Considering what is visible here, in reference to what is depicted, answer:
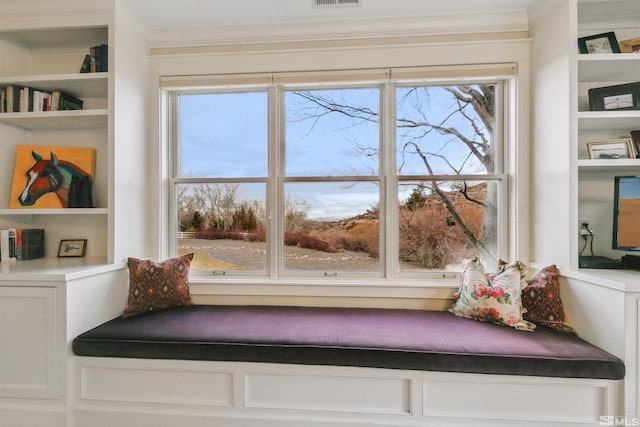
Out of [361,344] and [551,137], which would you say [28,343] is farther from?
[551,137]

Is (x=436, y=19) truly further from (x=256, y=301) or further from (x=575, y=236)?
(x=256, y=301)

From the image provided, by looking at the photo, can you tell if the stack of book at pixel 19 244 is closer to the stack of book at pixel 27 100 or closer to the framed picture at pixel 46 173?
the framed picture at pixel 46 173

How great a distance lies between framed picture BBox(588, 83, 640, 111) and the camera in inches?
67.7

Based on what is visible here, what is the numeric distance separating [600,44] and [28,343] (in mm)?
3724

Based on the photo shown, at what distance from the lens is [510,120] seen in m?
2.07

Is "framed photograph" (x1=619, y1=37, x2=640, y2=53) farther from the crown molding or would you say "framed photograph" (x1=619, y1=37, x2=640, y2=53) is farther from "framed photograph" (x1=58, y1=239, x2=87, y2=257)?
"framed photograph" (x1=58, y1=239, x2=87, y2=257)

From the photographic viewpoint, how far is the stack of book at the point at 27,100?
1.92 metres

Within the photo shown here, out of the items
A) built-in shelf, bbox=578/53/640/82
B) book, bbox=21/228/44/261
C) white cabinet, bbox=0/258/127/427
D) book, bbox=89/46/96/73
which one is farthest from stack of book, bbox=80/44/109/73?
built-in shelf, bbox=578/53/640/82

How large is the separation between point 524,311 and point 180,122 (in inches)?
107

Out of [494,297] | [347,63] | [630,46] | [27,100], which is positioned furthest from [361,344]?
[27,100]

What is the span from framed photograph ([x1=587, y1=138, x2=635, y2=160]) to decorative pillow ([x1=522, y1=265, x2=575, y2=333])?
74 centimetres

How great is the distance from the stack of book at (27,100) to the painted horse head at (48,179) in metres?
0.30
